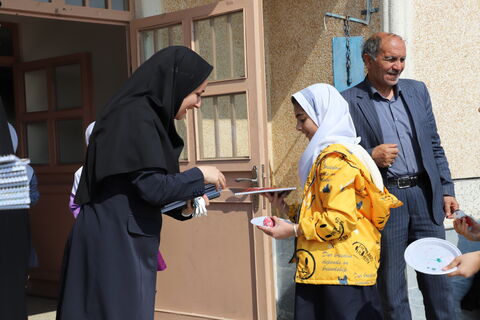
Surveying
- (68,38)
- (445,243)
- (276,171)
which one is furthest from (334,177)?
(68,38)

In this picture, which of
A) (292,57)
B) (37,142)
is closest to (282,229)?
(292,57)

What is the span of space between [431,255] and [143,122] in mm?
1175

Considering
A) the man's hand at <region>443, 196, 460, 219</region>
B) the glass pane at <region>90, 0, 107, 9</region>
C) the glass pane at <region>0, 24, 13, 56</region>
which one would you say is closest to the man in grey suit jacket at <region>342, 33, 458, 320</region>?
the man's hand at <region>443, 196, 460, 219</region>

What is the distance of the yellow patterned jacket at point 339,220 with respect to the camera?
2.73 m

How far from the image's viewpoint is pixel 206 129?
4.62 m

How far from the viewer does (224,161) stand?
4504mm

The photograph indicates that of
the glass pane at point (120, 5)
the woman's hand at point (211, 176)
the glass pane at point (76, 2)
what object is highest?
the glass pane at point (120, 5)

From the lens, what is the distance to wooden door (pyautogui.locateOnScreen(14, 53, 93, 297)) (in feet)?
20.9

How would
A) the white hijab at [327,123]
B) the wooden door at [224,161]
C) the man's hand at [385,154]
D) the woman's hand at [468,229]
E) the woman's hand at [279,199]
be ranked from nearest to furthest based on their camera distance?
the woman's hand at [468,229] < the white hijab at [327,123] < the woman's hand at [279,199] < the man's hand at [385,154] < the wooden door at [224,161]

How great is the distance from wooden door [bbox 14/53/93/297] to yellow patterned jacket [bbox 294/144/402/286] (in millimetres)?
3932

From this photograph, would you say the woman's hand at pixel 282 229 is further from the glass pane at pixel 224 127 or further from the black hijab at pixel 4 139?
the glass pane at pixel 224 127

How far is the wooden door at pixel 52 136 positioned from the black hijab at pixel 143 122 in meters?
3.86

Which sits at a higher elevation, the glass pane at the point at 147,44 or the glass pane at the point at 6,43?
the glass pane at the point at 6,43

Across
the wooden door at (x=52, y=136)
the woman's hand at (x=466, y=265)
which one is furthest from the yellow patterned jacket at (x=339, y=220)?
the wooden door at (x=52, y=136)
